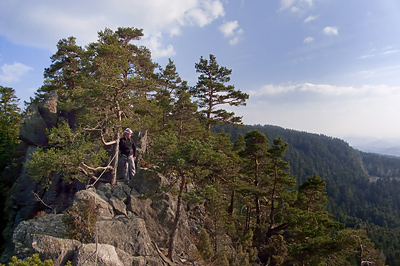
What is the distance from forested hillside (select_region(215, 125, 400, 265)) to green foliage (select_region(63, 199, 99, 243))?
6971cm

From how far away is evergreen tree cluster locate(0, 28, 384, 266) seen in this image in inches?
380

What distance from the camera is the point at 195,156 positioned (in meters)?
8.71

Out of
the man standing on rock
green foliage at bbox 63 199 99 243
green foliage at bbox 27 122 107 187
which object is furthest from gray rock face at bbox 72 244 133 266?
the man standing on rock

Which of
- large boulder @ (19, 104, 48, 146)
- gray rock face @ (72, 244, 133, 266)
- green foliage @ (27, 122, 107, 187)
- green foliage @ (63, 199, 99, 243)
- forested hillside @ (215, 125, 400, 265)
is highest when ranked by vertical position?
large boulder @ (19, 104, 48, 146)

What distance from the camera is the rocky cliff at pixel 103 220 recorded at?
609cm

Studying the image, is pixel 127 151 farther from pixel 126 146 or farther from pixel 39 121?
pixel 39 121

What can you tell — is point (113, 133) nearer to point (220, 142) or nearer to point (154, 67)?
point (220, 142)

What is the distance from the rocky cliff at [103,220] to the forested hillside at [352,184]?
66.1m

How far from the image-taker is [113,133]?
12.5 meters

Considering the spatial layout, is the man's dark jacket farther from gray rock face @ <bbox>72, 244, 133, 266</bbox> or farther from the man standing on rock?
gray rock face @ <bbox>72, 244, 133, 266</bbox>

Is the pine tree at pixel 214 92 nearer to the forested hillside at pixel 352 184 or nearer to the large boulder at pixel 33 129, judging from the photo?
the large boulder at pixel 33 129

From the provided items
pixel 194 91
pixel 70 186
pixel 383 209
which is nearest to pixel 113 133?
pixel 70 186

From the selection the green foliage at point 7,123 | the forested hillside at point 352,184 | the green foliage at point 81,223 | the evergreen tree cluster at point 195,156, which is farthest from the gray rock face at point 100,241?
the forested hillside at point 352,184

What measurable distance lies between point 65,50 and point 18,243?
19800 mm
